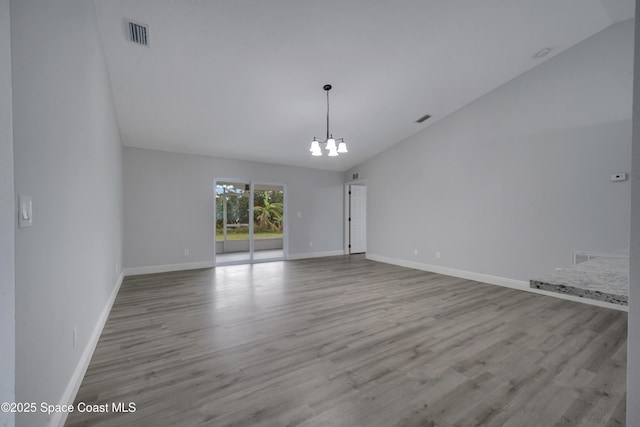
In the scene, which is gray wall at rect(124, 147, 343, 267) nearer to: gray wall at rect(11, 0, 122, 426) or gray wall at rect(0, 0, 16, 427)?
gray wall at rect(11, 0, 122, 426)

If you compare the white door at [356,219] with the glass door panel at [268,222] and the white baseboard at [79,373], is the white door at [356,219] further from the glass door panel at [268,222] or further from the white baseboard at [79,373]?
the white baseboard at [79,373]

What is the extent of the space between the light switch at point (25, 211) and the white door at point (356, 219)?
25.4ft

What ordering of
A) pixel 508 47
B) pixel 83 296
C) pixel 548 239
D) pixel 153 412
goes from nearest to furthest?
pixel 153 412, pixel 83 296, pixel 508 47, pixel 548 239

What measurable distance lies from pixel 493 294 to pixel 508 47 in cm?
356

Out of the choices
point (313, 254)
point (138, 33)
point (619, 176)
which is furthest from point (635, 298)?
point (313, 254)

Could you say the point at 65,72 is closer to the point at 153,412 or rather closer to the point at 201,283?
the point at 153,412

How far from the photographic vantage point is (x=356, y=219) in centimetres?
886

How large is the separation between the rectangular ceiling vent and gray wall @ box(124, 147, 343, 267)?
3.23 m

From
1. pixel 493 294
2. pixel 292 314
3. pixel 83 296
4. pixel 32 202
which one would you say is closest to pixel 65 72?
pixel 32 202

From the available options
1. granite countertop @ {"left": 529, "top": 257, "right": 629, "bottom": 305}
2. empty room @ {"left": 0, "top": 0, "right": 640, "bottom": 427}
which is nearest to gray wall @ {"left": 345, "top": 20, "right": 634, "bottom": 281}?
empty room @ {"left": 0, "top": 0, "right": 640, "bottom": 427}

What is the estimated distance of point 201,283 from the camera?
200 inches

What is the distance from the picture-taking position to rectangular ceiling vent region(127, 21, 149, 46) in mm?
2936

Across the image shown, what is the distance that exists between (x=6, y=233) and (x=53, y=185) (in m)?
0.62

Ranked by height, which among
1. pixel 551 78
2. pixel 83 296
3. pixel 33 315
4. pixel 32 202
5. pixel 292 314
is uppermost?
pixel 551 78
